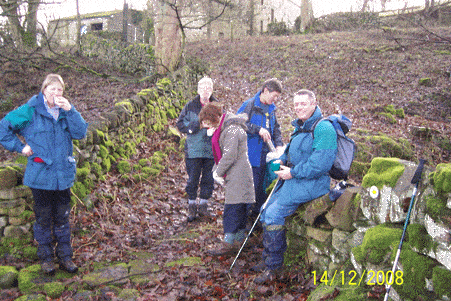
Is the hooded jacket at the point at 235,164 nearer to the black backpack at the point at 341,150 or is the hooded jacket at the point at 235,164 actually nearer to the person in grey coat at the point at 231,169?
the person in grey coat at the point at 231,169

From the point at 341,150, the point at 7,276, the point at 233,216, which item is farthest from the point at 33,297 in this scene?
the point at 341,150

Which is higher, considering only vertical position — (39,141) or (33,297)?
(39,141)

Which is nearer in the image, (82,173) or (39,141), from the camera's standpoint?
(39,141)

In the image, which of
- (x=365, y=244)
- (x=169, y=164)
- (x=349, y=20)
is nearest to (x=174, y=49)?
(x=169, y=164)

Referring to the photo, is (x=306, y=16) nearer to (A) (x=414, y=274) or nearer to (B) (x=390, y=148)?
(B) (x=390, y=148)

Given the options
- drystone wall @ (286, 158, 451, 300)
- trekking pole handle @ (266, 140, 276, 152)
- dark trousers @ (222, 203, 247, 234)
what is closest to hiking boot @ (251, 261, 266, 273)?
drystone wall @ (286, 158, 451, 300)

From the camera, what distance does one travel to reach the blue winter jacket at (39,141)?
11.4 feet

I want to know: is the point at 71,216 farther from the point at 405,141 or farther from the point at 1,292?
the point at 405,141

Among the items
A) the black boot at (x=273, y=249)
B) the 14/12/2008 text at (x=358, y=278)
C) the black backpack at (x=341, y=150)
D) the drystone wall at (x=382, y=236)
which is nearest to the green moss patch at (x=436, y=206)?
the drystone wall at (x=382, y=236)

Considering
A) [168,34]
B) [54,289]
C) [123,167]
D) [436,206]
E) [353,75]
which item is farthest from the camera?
[353,75]

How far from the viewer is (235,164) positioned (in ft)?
13.2

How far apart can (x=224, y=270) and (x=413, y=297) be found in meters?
2.04

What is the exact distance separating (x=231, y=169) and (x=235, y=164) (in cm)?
8

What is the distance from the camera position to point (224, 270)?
3.83 metres
